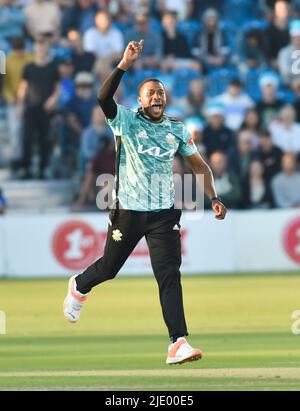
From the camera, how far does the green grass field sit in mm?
9484

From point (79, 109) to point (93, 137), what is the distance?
0.78 m

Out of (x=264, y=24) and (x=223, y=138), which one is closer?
(x=223, y=138)

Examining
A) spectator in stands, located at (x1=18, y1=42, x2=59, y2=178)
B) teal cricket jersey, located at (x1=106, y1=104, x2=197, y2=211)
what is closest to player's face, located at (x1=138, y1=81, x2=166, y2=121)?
teal cricket jersey, located at (x1=106, y1=104, x2=197, y2=211)

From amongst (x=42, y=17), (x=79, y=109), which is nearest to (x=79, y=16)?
(x=42, y=17)

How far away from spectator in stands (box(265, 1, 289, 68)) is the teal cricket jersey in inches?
573

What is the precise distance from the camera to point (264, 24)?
2506 centimetres

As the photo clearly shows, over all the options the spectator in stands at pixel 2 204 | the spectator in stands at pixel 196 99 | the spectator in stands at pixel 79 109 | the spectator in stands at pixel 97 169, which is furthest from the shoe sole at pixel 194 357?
the spectator in stands at pixel 196 99

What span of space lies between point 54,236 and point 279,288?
4685 mm

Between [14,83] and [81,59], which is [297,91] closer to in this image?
[81,59]

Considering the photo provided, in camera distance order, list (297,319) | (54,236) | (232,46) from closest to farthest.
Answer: (297,319), (54,236), (232,46)

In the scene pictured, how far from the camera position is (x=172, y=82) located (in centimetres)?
2431

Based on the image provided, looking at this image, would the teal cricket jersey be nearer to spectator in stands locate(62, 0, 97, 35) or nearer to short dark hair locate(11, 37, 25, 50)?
short dark hair locate(11, 37, 25, 50)

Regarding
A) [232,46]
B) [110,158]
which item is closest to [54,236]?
[110,158]
